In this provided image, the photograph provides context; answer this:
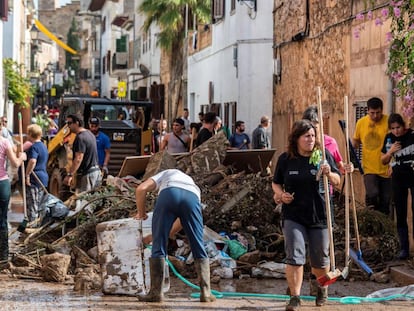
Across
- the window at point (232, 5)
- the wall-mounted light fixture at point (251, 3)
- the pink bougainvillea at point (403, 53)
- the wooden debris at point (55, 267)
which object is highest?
the window at point (232, 5)

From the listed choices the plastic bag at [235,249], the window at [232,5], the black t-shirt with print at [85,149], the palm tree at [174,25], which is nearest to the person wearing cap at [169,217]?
the plastic bag at [235,249]

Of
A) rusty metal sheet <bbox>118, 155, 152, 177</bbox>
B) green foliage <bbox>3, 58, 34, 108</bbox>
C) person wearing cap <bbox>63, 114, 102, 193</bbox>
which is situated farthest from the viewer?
green foliage <bbox>3, 58, 34, 108</bbox>

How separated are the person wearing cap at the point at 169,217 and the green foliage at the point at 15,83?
34976 mm

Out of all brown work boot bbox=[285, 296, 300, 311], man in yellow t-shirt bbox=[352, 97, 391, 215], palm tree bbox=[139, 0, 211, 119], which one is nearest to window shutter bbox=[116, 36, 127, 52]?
palm tree bbox=[139, 0, 211, 119]

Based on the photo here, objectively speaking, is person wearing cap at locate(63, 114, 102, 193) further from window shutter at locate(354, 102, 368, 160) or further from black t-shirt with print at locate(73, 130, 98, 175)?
window shutter at locate(354, 102, 368, 160)

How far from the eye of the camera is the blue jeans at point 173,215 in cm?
939

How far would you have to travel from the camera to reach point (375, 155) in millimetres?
12758

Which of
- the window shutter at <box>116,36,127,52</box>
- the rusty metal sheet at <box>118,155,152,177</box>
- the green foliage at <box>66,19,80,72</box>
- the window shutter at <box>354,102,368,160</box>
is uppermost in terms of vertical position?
the green foliage at <box>66,19,80,72</box>

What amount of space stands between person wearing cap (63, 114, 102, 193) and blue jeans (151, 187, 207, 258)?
20.1 ft

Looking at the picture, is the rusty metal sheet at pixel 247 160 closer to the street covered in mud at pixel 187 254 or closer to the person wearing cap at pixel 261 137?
the street covered in mud at pixel 187 254

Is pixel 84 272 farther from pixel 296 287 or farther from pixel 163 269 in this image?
pixel 296 287

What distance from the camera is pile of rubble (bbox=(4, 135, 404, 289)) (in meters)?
11.6

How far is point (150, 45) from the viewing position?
1924 inches

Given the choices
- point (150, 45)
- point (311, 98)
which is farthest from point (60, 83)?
point (311, 98)
